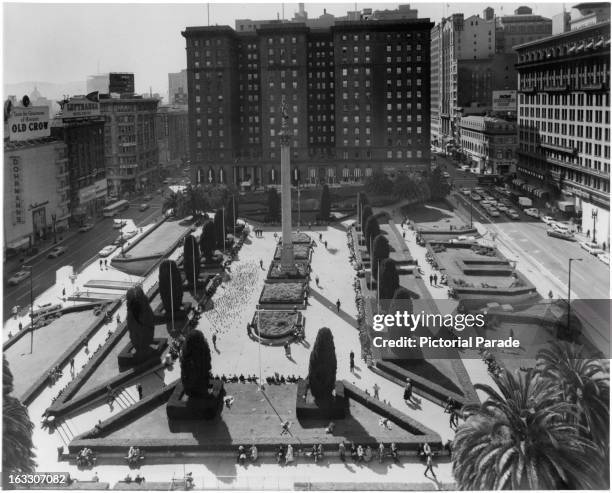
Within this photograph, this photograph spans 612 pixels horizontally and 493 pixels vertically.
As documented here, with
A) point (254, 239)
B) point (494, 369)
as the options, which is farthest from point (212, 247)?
point (494, 369)

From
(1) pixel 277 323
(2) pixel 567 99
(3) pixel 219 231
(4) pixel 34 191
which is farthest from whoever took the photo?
(2) pixel 567 99

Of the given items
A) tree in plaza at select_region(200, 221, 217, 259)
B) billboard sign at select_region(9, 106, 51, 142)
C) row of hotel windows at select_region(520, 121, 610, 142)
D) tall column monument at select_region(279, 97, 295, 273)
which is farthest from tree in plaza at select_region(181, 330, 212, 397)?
row of hotel windows at select_region(520, 121, 610, 142)

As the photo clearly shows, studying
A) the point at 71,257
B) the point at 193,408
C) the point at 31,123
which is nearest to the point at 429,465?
the point at 193,408

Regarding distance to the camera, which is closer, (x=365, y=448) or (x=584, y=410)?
(x=584, y=410)

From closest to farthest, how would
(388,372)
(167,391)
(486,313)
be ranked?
(167,391) < (388,372) < (486,313)

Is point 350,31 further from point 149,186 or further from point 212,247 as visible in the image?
point 212,247

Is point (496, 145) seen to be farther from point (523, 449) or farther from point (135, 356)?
point (523, 449)
